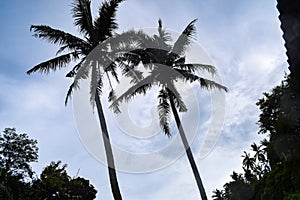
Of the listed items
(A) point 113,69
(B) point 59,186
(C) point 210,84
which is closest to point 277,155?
(C) point 210,84

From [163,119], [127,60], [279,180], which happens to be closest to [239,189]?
[279,180]

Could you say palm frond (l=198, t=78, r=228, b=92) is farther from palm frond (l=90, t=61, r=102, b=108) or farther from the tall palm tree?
palm frond (l=90, t=61, r=102, b=108)

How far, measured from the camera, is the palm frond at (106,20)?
1552 centimetres

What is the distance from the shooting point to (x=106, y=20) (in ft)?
51.6

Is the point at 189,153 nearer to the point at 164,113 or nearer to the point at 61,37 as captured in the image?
the point at 164,113

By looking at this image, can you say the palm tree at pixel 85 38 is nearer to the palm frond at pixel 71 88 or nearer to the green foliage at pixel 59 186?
the palm frond at pixel 71 88

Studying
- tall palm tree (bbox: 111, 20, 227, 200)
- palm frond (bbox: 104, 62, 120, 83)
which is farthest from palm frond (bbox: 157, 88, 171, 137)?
palm frond (bbox: 104, 62, 120, 83)

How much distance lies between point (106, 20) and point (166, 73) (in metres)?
4.65

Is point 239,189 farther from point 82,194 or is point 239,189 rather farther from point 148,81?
point 148,81

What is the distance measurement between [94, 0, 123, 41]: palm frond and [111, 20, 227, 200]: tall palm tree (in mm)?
2007

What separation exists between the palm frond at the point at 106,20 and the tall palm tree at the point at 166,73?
201 centimetres

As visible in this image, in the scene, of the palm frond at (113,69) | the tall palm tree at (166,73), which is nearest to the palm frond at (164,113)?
the tall palm tree at (166,73)

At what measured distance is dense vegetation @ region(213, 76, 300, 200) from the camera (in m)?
17.5

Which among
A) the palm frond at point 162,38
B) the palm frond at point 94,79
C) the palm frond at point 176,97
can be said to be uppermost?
the palm frond at point 162,38
